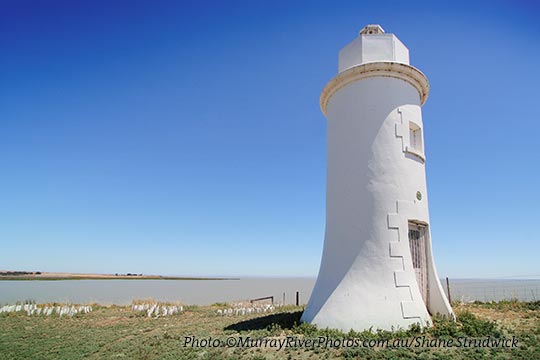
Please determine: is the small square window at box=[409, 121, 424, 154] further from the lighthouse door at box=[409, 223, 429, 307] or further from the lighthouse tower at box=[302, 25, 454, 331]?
the lighthouse door at box=[409, 223, 429, 307]

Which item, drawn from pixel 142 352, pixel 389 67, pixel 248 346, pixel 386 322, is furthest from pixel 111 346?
pixel 389 67

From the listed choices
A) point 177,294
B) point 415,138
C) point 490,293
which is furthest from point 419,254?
point 490,293

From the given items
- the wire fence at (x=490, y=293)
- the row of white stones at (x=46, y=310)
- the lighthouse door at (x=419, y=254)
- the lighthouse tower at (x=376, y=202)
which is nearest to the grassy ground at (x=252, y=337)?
the lighthouse tower at (x=376, y=202)

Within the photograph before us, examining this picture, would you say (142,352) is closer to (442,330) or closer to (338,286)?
(338,286)

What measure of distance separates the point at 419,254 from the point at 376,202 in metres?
2.32

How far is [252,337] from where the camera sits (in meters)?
8.45

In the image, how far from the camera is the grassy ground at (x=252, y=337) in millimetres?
A: 6750

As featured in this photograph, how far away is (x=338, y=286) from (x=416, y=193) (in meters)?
3.67

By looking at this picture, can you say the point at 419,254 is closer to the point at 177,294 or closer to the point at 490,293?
the point at 177,294

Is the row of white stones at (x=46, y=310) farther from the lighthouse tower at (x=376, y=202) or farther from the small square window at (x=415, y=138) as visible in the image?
the small square window at (x=415, y=138)

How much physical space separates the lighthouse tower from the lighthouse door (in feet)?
0.10

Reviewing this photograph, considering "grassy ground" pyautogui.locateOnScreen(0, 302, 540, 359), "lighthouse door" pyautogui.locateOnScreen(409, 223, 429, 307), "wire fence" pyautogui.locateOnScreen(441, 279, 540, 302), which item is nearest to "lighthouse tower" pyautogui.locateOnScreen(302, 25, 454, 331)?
"lighthouse door" pyautogui.locateOnScreen(409, 223, 429, 307)

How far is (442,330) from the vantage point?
7.98 m

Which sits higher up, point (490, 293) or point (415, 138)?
point (415, 138)
